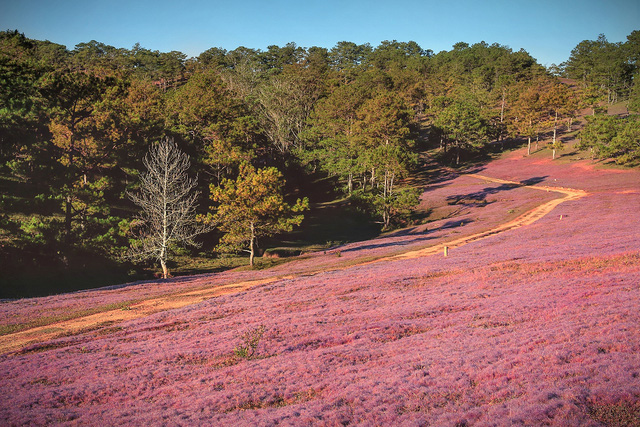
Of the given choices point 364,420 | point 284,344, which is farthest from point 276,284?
point 364,420

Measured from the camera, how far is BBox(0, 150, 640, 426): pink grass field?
24.5ft

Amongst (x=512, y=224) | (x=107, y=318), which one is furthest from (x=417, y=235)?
(x=107, y=318)

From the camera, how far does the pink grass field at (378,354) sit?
24.5 feet

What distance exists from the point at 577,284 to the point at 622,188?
55999mm

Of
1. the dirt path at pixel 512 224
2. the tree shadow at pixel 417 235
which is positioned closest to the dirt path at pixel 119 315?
the dirt path at pixel 512 224

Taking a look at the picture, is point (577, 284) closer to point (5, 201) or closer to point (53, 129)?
point (5, 201)

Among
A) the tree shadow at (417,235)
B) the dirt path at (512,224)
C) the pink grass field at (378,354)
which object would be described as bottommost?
the tree shadow at (417,235)

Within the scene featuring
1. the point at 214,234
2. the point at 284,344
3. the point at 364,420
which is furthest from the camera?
the point at 214,234

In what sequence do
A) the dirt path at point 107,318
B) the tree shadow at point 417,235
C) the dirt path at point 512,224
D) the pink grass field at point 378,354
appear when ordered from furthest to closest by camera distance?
1. the tree shadow at point 417,235
2. the dirt path at point 512,224
3. the dirt path at point 107,318
4. the pink grass field at point 378,354

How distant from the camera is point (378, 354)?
36.4ft

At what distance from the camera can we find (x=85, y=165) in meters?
43.7

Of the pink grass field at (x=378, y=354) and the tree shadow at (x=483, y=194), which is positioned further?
the tree shadow at (x=483, y=194)

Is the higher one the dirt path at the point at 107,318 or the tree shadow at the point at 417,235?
the dirt path at the point at 107,318

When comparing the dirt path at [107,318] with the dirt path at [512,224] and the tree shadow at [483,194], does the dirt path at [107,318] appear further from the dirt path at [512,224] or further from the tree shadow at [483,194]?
the tree shadow at [483,194]
